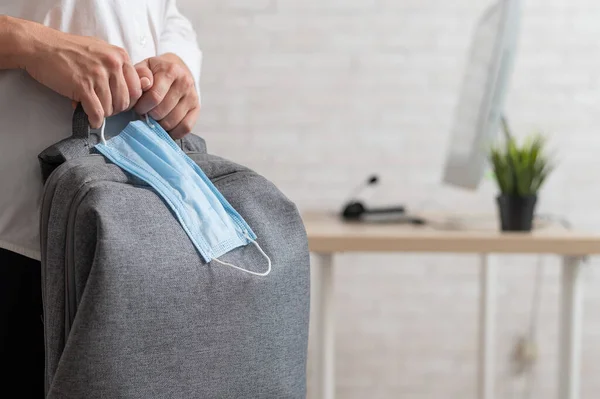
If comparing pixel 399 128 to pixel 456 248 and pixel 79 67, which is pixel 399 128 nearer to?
pixel 456 248

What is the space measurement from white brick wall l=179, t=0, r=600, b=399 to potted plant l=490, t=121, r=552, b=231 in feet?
3.57

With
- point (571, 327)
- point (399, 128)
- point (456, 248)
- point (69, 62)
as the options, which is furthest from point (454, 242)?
point (399, 128)

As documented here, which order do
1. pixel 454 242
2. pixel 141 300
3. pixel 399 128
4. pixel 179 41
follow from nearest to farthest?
pixel 141 300 → pixel 179 41 → pixel 454 242 → pixel 399 128

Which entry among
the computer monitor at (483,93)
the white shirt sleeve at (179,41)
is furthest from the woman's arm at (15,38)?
the computer monitor at (483,93)

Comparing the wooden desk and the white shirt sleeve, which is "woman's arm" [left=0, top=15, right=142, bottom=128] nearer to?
the white shirt sleeve

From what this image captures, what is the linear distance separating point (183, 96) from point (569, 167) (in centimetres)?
227

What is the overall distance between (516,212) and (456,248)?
0.72 feet

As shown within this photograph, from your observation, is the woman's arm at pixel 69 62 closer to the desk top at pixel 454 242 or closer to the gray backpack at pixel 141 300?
the gray backpack at pixel 141 300

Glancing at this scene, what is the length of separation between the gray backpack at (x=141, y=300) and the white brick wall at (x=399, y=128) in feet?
6.65

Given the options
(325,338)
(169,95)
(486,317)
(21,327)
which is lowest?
(486,317)

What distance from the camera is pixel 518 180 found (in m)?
1.78

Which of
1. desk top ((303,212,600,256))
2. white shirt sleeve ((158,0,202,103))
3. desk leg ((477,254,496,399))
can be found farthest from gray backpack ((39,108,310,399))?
desk leg ((477,254,496,399))

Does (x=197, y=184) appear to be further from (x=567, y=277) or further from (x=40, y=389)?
→ (x=567, y=277)

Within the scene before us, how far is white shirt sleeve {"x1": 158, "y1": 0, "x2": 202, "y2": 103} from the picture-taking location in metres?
1.04
